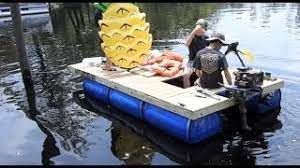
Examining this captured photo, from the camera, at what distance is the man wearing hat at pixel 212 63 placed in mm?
8406

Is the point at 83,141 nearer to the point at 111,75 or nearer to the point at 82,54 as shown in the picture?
the point at 111,75

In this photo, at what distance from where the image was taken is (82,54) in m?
16.8

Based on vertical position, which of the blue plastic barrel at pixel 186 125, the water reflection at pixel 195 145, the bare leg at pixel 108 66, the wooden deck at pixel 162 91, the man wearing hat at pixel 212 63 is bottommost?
the water reflection at pixel 195 145

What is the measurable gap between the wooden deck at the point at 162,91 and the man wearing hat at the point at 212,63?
0.83 ft

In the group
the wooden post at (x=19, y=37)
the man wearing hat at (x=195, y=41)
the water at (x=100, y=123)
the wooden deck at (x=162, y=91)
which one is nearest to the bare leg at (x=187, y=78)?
the man wearing hat at (x=195, y=41)

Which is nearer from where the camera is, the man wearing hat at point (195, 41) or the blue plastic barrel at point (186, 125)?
the blue plastic barrel at point (186, 125)

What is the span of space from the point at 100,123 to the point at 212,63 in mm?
2944

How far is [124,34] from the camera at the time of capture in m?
10.5

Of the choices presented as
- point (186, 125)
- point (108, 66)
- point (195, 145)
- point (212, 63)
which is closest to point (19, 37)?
point (108, 66)

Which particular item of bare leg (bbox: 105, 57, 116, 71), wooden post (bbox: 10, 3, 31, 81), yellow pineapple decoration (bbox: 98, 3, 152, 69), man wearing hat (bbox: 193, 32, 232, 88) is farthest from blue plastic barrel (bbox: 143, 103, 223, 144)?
wooden post (bbox: 10, 3, 31, 81)

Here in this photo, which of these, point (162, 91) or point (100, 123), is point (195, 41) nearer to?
point (162, 91)

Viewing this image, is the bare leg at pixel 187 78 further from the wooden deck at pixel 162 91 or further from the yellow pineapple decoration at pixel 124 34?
the yellow pineapple decoration at pixel 124 34

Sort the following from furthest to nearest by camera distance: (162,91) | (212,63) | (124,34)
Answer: (124,34)
(162,91)
(212,63)

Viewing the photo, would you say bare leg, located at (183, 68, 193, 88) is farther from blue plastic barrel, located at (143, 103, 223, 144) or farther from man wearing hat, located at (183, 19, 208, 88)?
blue plastic barrel, located at (143, 103, 223, 144)
